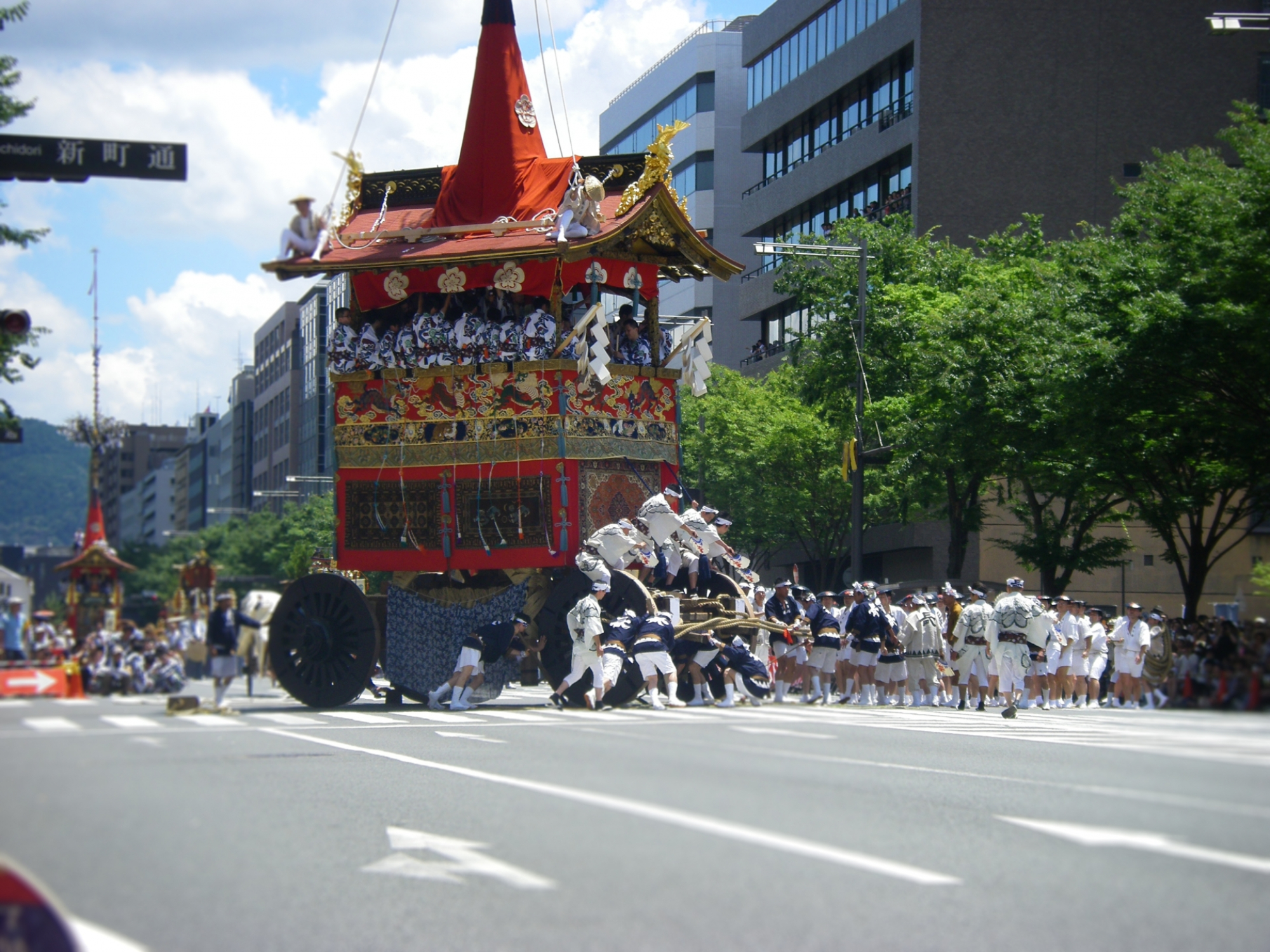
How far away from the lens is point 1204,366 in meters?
24.8

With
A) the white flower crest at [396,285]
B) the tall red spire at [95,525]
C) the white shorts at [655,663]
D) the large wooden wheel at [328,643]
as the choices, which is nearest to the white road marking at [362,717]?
the large wooden wheel at [328,643]

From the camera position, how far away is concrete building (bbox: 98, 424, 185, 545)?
590 cm

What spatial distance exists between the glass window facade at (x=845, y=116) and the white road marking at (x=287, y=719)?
1608 inches

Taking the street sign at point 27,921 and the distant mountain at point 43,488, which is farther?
the distant mountain at point 43,488

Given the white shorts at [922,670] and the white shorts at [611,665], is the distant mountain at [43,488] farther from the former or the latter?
the white shorts at [922,670]

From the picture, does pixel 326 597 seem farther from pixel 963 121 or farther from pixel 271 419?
pixel 963 121

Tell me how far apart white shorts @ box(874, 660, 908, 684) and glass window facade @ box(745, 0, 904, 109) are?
33133 mm

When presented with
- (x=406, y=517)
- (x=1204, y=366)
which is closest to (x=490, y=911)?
(x=406, y=517)

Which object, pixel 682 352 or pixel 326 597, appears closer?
pixel 326 597

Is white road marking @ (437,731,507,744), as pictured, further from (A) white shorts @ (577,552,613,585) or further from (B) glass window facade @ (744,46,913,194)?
(B) glass window facade @ (744,46,913,194)

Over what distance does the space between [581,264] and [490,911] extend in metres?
16.5

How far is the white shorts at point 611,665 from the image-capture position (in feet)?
59.4

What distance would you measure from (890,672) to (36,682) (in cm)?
2001

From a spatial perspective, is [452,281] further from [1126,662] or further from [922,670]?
[1126,662]
